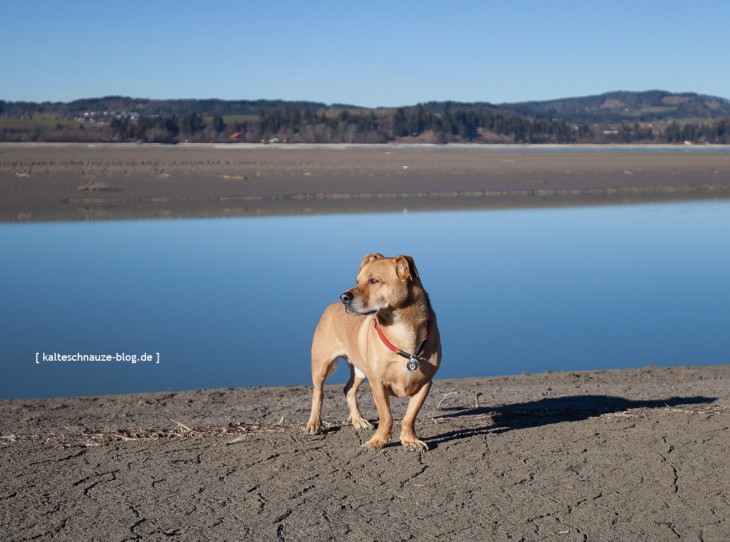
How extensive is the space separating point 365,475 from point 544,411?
2301mm

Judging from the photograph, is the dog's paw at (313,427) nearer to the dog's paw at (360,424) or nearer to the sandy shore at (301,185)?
the dog's paw at (360,424)

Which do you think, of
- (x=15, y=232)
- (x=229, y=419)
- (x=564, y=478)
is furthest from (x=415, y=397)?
(x=15, y=232)

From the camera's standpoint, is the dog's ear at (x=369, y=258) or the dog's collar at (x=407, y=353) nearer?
the dog's collar at (x=407, y=353)

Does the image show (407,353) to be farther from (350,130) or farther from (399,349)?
(350,130)

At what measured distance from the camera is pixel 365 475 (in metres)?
Result: 5.82

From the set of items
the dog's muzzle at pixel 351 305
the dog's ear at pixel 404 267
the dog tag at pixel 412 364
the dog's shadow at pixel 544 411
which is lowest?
the dog's shadow at pixel 544 411

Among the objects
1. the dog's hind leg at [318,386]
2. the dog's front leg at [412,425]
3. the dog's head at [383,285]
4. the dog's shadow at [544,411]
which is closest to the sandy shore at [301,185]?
the dog's shadow at [544,411]

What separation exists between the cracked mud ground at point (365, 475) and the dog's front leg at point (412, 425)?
0.20 feet

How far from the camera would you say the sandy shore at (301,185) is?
26.0 metres

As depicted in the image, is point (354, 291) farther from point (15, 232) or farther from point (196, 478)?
point (15, 232)

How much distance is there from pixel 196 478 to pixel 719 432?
11.5 ft

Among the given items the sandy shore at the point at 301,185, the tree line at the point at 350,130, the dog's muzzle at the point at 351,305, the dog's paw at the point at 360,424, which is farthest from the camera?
the tree line at the point at 350,130

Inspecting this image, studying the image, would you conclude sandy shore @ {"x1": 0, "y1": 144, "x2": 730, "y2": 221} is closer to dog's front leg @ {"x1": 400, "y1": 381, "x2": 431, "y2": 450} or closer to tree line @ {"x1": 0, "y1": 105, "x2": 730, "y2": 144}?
dog's front leg @ {"x1": 400, "y1": 381, "x2": 431, "y2": 450}

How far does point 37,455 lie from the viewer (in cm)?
619
